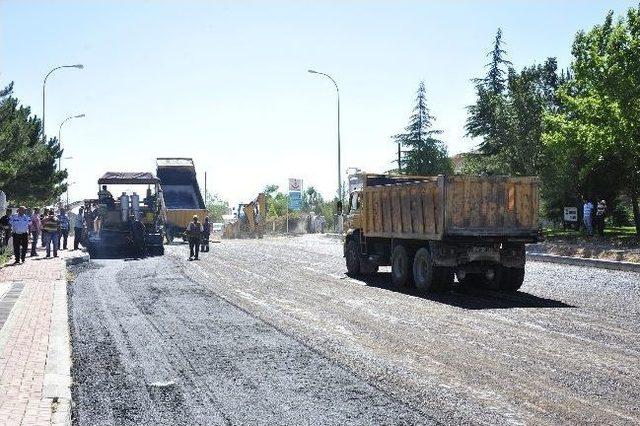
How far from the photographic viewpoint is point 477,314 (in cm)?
1159

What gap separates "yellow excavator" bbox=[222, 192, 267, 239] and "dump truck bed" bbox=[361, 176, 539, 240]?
121 feet

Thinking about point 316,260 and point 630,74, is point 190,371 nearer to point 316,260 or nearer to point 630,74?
point 316,260

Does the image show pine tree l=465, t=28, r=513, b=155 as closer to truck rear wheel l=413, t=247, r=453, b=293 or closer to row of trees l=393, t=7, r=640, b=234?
row of trees l=393, t=7, r=640, b=234

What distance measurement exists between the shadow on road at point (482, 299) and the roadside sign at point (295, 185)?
54.3 metres

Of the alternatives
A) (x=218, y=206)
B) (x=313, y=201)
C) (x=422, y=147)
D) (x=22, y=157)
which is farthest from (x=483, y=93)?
(x=218, y=206)

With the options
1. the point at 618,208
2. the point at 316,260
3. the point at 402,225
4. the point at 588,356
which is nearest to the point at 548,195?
the point at 618,208

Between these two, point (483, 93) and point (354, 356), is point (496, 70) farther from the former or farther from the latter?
point (354, 356)

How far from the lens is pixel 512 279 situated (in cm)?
1481

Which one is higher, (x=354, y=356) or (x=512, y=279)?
(x=512, y=279)

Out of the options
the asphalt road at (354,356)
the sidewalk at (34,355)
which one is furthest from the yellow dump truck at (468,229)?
the sidewalk at (34,355)

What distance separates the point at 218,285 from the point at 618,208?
1584 inches

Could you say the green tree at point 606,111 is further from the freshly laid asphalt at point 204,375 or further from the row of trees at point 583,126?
the freshly laid asphalt at point 204,375

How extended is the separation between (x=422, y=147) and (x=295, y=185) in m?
12.8

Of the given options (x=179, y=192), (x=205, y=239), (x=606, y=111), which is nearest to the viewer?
(x=606, y=111)
